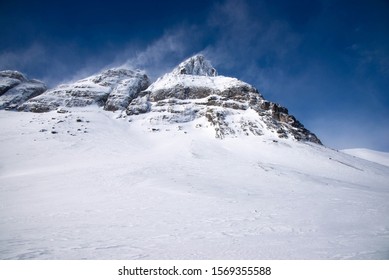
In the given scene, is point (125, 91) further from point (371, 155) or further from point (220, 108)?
point (371, 155)

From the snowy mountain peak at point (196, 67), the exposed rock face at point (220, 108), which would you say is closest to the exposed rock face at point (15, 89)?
the exposed rock face at point (220, 108)

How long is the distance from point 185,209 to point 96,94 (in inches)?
3249

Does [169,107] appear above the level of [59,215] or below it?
above

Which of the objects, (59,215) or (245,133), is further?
(245,133)

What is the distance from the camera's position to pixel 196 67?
363 ft

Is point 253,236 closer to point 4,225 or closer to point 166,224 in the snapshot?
point 166,224

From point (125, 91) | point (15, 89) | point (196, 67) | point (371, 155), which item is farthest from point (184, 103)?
point (15, 89)

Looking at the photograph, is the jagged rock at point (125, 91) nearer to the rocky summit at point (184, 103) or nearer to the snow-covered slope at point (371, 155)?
the rocky summit at point (184, 103)

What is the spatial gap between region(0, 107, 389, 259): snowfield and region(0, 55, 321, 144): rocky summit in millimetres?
18929

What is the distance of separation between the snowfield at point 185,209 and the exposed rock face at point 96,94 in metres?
42.3

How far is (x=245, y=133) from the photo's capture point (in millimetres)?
51156
